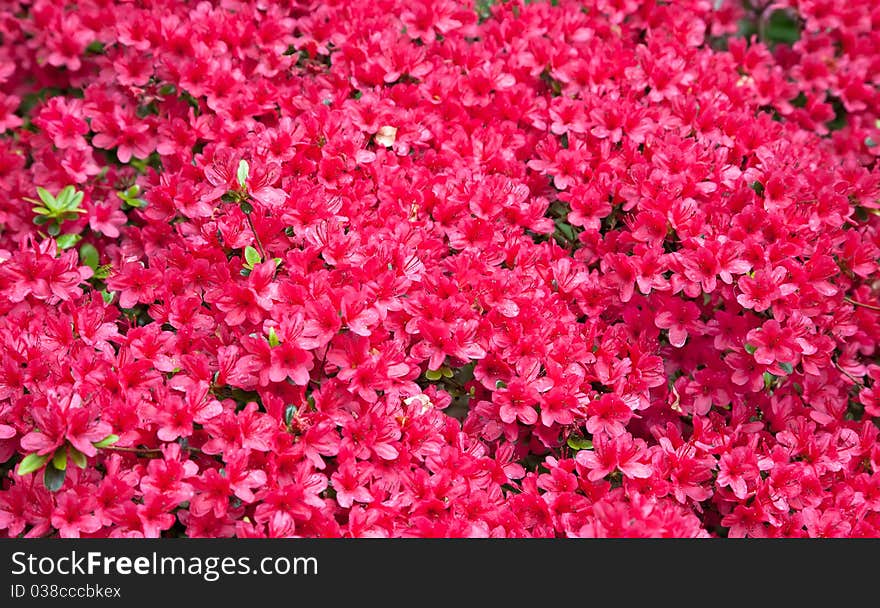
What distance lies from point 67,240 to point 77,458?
784 mm

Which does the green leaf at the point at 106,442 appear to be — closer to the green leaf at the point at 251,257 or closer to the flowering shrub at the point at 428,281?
the flowering shrub at the point at 428,281

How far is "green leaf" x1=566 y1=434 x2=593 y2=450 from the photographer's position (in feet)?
6.47

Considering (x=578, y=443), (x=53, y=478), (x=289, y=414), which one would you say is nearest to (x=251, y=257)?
(x=289, y=414)

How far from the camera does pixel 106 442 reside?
1.73 metres

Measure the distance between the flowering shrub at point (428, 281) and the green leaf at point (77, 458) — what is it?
0.04 metres

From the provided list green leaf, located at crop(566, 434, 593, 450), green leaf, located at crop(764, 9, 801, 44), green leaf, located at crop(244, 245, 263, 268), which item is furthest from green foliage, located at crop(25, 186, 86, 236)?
green leaf, located at crop(764, 9, 801, 44)

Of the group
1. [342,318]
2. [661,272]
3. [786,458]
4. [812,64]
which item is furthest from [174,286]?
[812,64]

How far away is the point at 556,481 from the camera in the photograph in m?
1.90

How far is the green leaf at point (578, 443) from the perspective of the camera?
6.47 feet

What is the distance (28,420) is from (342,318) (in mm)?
681

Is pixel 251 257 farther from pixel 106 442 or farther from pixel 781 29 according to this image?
pixel 781 29
